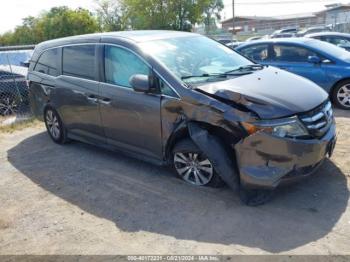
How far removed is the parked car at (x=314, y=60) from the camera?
7.33 m

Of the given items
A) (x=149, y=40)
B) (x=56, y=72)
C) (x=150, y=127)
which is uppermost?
Answer: (x=149, y=40)

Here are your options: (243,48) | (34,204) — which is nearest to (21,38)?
(243,48)

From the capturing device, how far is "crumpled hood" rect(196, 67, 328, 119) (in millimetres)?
3650

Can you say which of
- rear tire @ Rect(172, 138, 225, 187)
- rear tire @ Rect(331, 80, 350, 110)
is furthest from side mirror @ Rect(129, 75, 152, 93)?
rear tire @ Rect(331, 80, 350, 110)

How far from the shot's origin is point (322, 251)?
311cm

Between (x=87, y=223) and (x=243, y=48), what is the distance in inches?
238

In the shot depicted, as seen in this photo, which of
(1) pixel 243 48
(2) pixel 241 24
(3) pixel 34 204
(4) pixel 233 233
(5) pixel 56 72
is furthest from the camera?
(2) pixel 241 24

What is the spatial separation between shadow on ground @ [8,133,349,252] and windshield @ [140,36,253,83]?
1340mm

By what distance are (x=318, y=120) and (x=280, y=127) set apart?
0.53 meters

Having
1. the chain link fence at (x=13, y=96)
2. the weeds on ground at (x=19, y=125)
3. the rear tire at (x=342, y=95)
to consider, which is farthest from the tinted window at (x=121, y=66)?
the chain link fence at (x=13, y=96)

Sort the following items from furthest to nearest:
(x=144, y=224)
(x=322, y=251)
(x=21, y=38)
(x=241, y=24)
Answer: (x=241, y=24), (x=21, y=38), (x=144, y=224), (x=322, y=251)

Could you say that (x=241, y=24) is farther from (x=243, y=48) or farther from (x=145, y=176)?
(x=145, y=176)

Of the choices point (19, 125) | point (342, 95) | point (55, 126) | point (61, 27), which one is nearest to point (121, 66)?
point (55, 126)

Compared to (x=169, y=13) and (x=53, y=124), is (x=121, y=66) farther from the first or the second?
(x=169, y=13)
